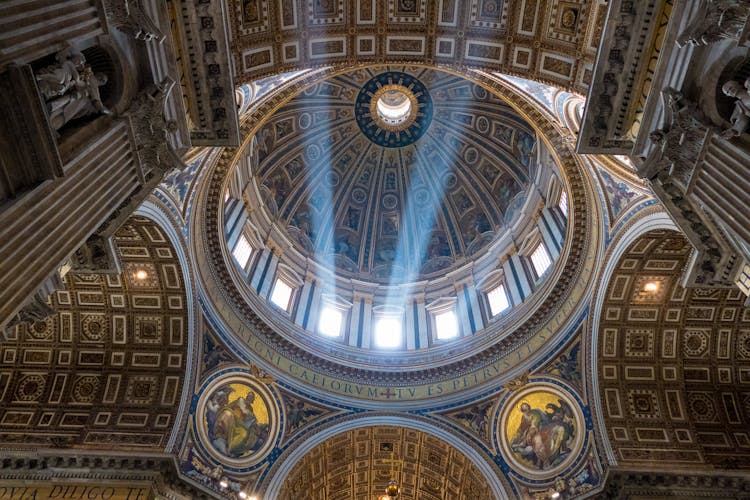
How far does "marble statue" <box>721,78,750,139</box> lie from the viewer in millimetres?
7379

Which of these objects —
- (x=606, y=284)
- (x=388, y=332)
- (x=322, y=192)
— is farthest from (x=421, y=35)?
(x=322, y=192)

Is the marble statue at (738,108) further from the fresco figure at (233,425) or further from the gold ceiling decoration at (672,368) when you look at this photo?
the fresco figure at (233,425)

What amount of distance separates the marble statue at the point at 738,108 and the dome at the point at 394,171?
17.5 meters

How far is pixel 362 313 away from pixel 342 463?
689 cm

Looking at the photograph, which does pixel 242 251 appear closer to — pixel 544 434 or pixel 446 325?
pixel 446 325

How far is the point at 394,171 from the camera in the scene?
31.5 meters

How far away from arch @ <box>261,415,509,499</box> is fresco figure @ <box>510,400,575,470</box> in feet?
4.03

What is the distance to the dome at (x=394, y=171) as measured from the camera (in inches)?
1060

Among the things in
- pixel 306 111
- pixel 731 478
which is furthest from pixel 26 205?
pixel 306 111

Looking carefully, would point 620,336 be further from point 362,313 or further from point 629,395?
point 362,313

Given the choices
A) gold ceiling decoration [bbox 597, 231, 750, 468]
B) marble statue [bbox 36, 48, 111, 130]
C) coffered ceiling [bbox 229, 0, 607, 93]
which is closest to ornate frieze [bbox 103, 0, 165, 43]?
marble statue [bbox 36, 48, 111, 130]

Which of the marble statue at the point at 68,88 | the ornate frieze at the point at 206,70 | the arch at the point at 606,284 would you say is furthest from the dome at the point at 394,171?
the marble statue at the point at 68,88

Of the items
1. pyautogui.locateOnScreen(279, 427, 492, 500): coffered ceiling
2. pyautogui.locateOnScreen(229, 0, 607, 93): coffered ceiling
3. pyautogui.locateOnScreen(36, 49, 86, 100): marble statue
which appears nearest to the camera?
pyautogui.locateOnScreen(36, 49, 86, 100): marble statue

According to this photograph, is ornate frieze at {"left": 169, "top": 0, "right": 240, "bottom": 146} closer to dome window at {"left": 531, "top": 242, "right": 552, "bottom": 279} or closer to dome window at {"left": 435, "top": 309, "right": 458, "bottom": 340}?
dome window at {"left": 531, "top": 242, "right": 552, "bottom": 279}
